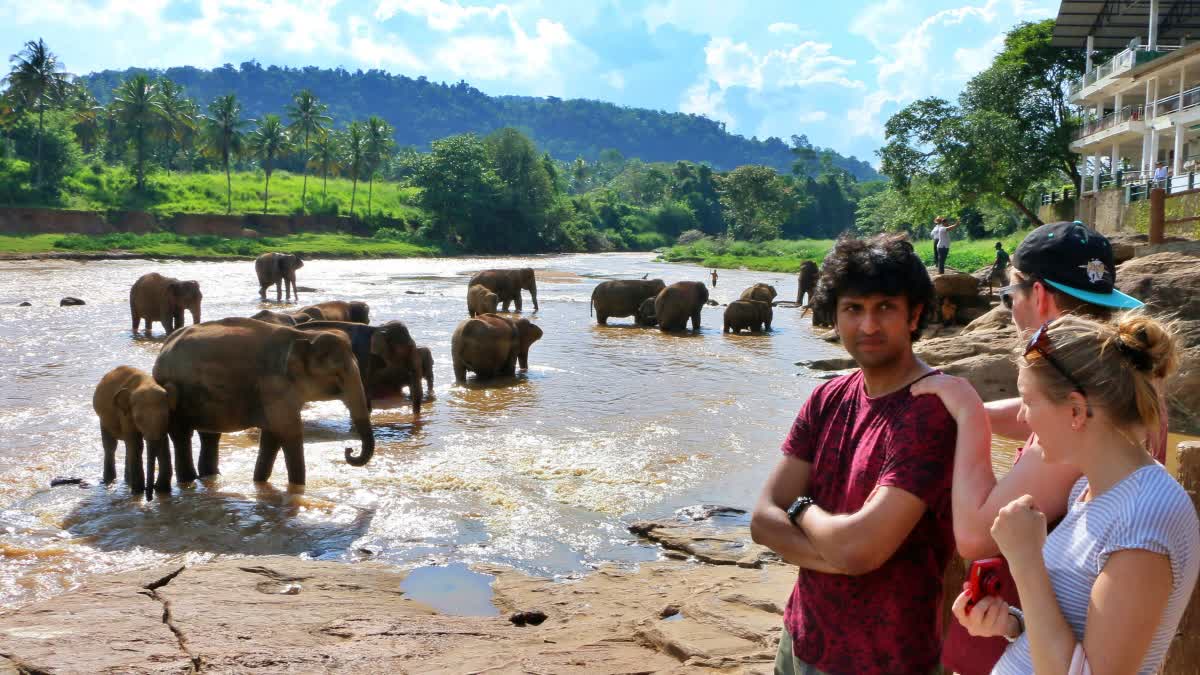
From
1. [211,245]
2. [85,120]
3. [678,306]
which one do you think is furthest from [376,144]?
[678,306]

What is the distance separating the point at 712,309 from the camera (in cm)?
3192

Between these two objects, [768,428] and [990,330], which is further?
[990,330]

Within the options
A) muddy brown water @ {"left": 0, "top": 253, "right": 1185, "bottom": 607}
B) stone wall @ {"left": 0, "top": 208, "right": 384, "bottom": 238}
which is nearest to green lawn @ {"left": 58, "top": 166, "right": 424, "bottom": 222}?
stone wall @ {"left": 0, "top": 208, "right": 384, "bottom": 238}

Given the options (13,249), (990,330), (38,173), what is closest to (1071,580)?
(990,330)

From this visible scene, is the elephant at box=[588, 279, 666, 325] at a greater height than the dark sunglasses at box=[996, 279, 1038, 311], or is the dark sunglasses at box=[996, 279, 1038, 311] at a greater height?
the dark sunglasses at box=[996, 279, 1038, 311]

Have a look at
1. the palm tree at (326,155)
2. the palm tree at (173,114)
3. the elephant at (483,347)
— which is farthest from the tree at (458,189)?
the elephant at (483,347)

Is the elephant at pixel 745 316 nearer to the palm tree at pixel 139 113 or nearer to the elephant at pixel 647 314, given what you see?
the elephant at pixel 647 314

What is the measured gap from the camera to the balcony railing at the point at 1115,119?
37.1 metres

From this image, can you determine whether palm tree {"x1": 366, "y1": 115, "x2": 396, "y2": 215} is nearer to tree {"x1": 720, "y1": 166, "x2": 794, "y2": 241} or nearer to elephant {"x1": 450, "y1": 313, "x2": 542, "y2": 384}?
tree {"x1": 720, "y1": 166, "x2": 794, "y2": 241}

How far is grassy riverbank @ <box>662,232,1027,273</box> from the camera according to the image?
41969mm

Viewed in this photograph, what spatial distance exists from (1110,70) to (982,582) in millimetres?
42874

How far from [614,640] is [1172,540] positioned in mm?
3496

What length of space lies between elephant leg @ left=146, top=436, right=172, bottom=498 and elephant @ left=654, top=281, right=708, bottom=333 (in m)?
16.9

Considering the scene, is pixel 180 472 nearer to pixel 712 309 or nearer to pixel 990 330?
pixel 990 330
